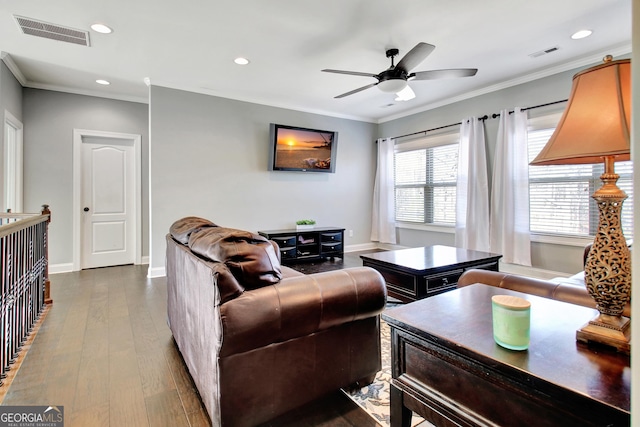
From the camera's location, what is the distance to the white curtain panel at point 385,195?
6082 millimetres

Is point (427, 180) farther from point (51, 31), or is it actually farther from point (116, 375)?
point (51, 31)

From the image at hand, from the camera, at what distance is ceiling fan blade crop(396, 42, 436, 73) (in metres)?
2.51

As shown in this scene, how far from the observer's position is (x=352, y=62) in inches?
145

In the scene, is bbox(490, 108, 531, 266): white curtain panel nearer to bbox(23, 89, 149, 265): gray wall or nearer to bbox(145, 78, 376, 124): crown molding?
bbox(145, 78, 376, 124): crown molding

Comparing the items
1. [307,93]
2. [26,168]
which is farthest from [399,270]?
[26,168]

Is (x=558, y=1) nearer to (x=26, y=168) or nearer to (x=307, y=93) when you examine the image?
(x=307, y=93)

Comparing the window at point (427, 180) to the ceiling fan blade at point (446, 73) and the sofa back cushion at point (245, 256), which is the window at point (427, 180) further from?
the sofa back cushion at point (245, 256)

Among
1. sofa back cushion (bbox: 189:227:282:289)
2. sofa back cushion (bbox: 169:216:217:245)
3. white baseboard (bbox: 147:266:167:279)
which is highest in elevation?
sofa back cushion (bbox: 169:216:217:245)

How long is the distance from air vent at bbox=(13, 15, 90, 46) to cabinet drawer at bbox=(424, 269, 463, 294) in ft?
12.7

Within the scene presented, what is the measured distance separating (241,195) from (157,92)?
181 cm

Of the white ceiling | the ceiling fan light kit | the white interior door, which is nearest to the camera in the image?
the white ceiling

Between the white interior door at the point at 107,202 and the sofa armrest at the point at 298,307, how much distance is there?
4571 mm

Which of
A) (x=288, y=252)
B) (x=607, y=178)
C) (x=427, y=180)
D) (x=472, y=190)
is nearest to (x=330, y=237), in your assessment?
(x=288, y=252)

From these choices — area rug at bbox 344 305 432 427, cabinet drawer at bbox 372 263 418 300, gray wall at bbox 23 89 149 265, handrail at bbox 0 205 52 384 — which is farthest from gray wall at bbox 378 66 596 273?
handrail at bbox 0 205 52 384
